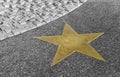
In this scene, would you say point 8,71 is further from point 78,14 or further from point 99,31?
point 78,14

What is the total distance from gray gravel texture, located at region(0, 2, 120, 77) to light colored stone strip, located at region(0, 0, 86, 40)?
17cm

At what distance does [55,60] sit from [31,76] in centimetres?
47

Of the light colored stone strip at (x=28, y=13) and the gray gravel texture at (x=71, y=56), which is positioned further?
the light colored stone strip at (x=28, y=13)

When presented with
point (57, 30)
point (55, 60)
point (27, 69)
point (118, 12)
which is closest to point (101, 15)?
point (118, 12)

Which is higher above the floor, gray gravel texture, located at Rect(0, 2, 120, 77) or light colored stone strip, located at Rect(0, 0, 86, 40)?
gray gravel texture, located at Rect(0, 2, 120, 77)

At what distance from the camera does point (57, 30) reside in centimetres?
487

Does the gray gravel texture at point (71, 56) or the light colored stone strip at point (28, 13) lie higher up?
the gray gravel texture at point (71, 56)

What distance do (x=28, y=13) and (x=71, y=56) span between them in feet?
6.17

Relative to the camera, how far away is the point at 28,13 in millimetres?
5535

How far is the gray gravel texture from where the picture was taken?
379 centimetres

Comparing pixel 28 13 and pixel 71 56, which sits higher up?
pixel 71 56

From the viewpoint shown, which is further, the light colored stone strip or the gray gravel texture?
the light colored stone strip

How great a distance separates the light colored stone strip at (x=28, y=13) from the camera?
5.02 m

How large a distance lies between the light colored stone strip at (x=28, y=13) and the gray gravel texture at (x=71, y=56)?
17 centimetres
